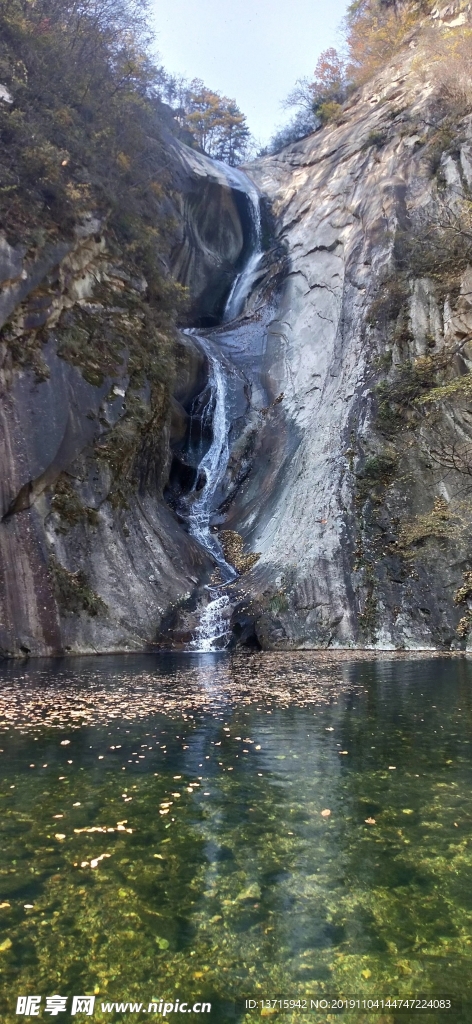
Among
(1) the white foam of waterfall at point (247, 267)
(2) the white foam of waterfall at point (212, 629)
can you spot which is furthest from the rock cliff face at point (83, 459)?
(1) the white foam of waterfall at point (247, 267)

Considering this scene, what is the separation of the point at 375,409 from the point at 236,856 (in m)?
20.1

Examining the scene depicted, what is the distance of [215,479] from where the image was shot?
28.8 meters

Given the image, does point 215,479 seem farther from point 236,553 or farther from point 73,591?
point 73,591

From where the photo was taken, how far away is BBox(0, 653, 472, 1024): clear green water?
9.86ft

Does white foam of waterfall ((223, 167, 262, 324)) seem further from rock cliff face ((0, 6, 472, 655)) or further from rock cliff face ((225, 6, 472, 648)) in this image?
rock cliff face ((0, 6, 472, 655))

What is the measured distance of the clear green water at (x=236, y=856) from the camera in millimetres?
3004

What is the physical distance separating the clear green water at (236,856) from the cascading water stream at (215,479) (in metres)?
11.1

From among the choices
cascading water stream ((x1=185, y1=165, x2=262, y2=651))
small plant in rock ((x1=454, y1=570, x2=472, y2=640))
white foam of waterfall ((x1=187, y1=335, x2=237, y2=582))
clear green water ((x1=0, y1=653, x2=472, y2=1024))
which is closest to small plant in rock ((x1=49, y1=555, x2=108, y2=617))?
cascading water stream ((x1=185, y1=165, x2=262, y2=651))

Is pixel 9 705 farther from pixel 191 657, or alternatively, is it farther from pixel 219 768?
pixel 191 657

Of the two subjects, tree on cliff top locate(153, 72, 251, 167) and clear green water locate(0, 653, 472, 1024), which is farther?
tree on cliff top locate(153, 72, 251, 167)

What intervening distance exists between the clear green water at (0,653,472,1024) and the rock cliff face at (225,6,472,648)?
1061 cm

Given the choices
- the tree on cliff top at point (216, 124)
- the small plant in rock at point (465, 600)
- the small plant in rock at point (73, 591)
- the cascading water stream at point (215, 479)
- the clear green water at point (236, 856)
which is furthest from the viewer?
the tree on cliff top at point (216, 124)

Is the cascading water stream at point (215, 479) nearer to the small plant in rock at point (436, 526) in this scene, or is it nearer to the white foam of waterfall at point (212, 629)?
the white foam of waterfall at point (212, 629)

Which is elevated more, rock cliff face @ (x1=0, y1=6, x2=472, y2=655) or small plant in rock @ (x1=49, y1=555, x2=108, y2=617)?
rock cliff face @ (x1=0, y1=6, x2=472, y2=655)
